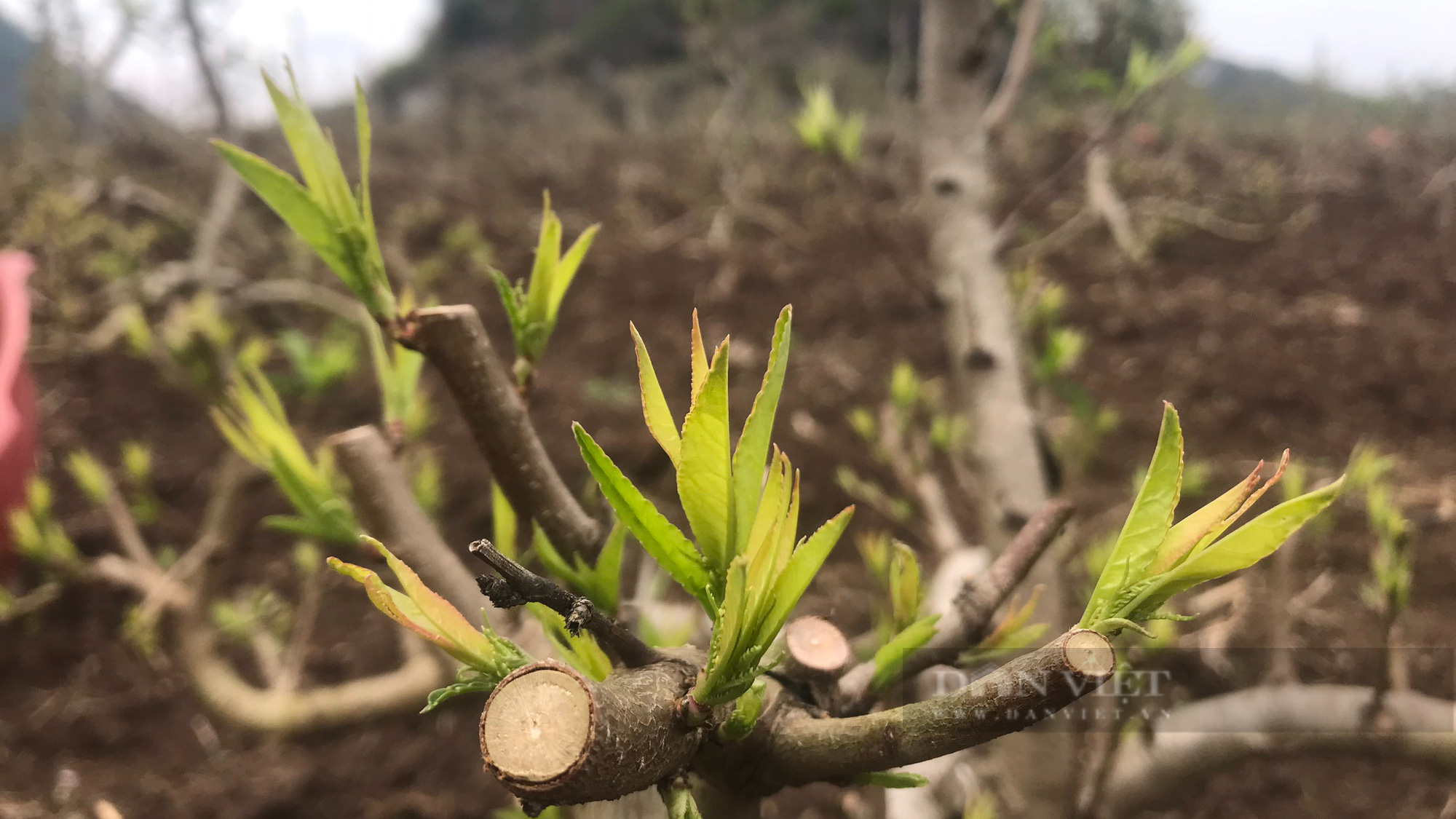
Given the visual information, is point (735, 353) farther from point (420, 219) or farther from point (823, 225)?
point (420, 219)

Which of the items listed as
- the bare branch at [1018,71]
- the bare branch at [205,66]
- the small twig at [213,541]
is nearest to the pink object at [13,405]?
the small twig at [213,541]

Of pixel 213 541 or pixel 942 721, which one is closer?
pixel 942 721

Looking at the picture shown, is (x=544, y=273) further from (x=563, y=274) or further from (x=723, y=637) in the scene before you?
(x=723, y=637)

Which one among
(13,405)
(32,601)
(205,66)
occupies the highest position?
(205,66)

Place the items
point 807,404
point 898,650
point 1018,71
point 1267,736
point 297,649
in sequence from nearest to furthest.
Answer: point 898,650
point 1267,736
point 1018,71
point 297,649
point 807,404

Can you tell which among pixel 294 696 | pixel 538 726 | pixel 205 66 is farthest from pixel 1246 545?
pixel 205 66

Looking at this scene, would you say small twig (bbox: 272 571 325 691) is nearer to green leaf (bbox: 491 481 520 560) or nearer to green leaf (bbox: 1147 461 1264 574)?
green leaf (bbox: 491 481 520 560)
